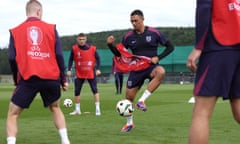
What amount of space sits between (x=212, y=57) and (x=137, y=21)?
451 cm

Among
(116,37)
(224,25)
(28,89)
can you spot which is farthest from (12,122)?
(116,37)

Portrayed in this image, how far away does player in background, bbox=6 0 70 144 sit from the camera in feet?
21.2

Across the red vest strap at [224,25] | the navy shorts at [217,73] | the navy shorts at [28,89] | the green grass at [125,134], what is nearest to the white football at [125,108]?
the green grass at [125,134]

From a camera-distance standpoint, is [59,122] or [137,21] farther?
[137,21]

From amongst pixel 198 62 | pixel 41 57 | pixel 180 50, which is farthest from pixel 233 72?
pixel 180 50

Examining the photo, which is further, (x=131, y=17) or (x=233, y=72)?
(x=131, y=17)

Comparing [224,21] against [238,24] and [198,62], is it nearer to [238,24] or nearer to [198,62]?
[238,24]

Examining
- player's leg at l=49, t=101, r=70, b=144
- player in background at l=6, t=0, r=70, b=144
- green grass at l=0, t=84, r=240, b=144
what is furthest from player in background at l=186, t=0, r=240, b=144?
green grass at l=0, t=84, r=240, b=144

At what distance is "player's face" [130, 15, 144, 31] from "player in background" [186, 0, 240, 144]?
435 centimetres

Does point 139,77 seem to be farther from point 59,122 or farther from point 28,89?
point 28,89

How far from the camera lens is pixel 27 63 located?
21.2 feet

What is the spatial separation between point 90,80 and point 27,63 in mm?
7793

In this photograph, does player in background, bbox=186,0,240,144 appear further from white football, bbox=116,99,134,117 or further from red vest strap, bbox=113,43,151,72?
red vest strap, bbox=113,43,151,72

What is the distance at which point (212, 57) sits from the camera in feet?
16.0
